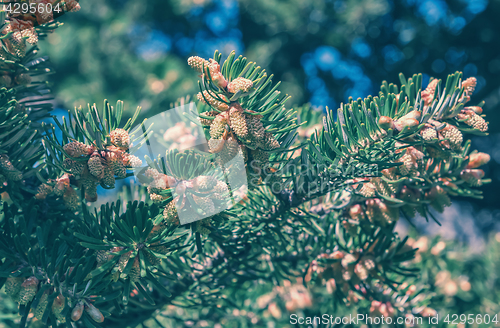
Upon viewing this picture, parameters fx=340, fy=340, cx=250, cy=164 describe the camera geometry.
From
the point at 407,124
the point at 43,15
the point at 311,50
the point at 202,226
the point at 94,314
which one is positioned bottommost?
the point at 94,314

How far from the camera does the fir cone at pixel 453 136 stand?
42cm

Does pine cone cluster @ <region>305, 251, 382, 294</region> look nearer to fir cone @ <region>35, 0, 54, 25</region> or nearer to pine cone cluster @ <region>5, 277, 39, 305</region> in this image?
pine cone cluster @ <region>5, 277, 39, 305</region>

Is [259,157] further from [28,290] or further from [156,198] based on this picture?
[28,290]

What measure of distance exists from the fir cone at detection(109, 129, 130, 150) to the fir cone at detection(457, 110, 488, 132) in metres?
0.43

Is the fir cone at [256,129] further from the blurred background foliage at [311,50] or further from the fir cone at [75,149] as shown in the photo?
the blurred background foliage at [311,50]

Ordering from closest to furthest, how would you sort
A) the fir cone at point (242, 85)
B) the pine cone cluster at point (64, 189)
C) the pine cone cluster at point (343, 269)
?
the fir cone at point (242, 85)
the pine cone cluster at point (64, 189)
the pine cone cluster at point (343, 269)

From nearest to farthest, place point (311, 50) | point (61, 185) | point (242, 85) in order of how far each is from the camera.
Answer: point (242, 85), point (61, 185), point (311, 50)

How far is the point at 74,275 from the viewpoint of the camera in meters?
0.41

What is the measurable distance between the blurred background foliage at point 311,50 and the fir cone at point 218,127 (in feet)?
4.90

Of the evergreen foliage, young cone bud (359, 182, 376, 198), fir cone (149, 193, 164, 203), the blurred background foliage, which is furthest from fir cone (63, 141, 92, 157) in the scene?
the blurred background foliage

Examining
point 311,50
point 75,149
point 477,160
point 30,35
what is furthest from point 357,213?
point 311,50

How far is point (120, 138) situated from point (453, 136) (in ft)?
1.33

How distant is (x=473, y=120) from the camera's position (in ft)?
1.43

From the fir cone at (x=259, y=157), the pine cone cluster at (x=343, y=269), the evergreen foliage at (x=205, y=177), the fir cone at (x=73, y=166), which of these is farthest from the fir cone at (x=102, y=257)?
the pine cone cluster at (x=343, y=269)
